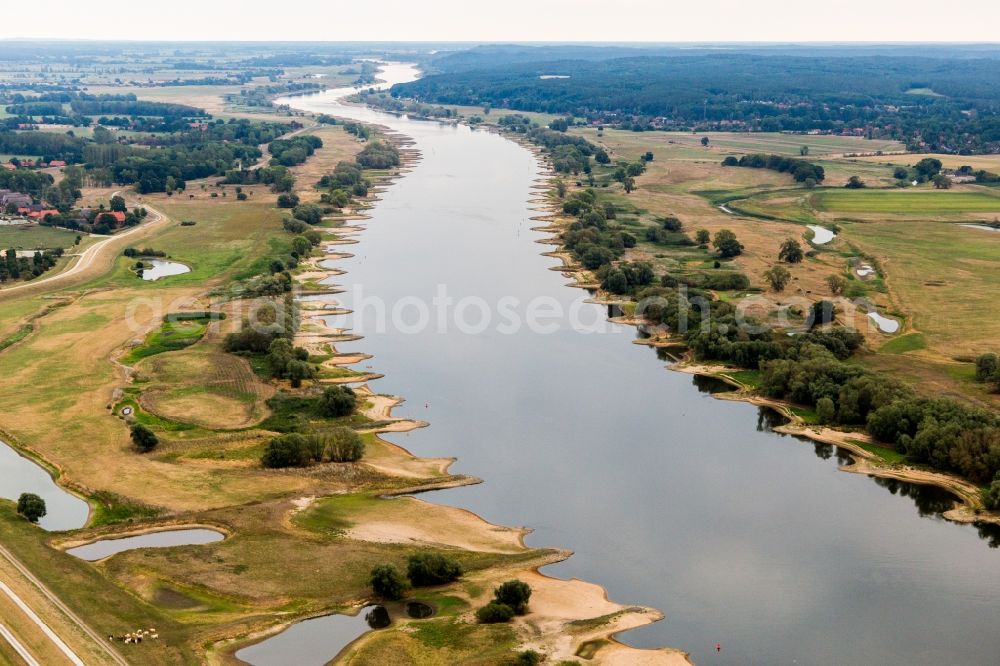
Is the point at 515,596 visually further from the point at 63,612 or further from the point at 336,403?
the point at 336,403

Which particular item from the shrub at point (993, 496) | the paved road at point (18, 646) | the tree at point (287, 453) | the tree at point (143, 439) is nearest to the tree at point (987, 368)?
the shrub at point (993, 496)

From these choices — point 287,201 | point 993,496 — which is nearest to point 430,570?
point 993,496

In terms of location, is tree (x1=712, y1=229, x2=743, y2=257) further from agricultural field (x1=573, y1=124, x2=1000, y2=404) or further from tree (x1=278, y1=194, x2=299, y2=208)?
tree (x1=278, y1=194, x2=299, y2=208)

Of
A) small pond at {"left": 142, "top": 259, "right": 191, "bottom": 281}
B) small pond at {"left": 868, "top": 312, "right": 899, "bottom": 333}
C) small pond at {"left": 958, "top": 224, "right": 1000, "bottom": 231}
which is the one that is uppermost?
small pond at {"left": 958, "top": 224, "right": 1000, "bottom": 231}

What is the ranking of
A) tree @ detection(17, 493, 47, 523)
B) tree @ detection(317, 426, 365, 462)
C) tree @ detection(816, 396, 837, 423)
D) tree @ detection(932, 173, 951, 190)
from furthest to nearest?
1. tree @ detection(932, 173, 951, 190)
2. tree @ detection(816, 396, 837, 423)
3. tree @ detection(317, 426, 365, 462)
4. tree @ detection(17, 493, 47, 523)

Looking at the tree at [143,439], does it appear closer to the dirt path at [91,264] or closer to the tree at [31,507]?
the tree at [31,507]

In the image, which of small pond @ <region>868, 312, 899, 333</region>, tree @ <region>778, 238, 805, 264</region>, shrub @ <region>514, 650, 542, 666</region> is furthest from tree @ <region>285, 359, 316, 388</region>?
tree @ <region>778, 238, 805, 264</region>

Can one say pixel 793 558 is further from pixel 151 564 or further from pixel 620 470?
pixel 151 564

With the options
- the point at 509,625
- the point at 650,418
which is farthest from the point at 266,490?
the point at 650,418
